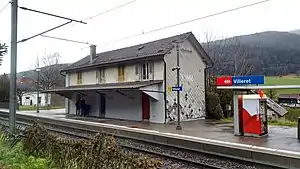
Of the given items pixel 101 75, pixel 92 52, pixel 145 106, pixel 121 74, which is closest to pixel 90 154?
pixel 145 106

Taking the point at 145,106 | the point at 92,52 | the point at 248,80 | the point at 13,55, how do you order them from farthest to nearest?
the point at 92,52 < the point at 145,106 < the point at 248,80 < the point at 13,55

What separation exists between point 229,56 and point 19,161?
46403mm

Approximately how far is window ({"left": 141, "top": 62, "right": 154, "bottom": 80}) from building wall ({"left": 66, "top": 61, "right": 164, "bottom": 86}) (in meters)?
0.49

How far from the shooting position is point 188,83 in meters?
25.5

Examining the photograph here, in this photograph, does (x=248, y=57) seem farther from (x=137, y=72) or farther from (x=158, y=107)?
(x=158, y=107)

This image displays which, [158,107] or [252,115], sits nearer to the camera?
[252,115]

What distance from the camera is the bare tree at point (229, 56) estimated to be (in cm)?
4547

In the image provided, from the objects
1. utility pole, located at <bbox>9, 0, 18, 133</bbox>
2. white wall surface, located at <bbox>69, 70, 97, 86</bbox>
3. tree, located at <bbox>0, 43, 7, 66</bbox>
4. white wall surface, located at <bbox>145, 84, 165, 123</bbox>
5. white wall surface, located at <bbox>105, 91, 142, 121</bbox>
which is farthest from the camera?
white wall surface, located at <bbox>69, 70, 97, 86</bbox>

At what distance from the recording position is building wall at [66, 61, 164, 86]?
23828 millimetres

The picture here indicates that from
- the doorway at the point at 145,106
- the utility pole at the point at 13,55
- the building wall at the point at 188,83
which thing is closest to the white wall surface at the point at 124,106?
the doorway at the point at 145,106

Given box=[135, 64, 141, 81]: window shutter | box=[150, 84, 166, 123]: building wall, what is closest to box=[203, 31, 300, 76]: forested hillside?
box=[135, 64, 141, 81]: window shutter

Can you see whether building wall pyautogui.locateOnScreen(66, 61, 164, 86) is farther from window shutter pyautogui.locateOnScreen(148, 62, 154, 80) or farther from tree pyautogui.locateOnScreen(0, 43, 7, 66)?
tree pyautogui.locateOnScreen(0, 43, 7, 66)

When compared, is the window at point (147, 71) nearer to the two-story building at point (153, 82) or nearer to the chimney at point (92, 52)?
the two-story building at point (153, 82)

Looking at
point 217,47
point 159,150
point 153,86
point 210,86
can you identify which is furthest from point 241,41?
point 159,150
